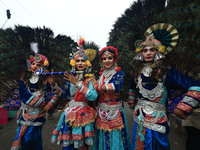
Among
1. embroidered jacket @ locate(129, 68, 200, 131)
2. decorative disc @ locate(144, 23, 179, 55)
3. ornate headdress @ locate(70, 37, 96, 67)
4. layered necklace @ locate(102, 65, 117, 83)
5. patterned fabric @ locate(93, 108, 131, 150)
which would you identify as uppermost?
decorative disc @ locate(144, 23, 179, 55)

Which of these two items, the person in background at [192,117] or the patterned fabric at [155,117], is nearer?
the person in background at [192,117]

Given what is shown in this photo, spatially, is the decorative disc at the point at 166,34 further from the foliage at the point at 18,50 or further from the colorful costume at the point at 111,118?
the foliage at the point at 18,50

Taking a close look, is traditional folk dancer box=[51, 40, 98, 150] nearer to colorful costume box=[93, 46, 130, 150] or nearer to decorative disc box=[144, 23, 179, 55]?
colorful costume box=[93, 46, 130, 150]

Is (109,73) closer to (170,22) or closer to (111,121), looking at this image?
(111,121)

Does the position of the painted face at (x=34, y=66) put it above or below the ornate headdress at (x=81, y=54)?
below

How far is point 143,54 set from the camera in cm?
220

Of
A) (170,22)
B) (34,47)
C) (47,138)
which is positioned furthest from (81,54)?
(47,138)

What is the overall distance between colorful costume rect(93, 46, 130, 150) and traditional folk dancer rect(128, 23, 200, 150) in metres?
0.32

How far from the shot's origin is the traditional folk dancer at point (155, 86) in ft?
6.00

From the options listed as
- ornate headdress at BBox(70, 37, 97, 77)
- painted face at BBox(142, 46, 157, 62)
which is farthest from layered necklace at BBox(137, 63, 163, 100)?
ornate headdress at BBox(70, 37, 97, 77)

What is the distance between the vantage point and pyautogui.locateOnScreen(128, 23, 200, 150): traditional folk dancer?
6.00ft

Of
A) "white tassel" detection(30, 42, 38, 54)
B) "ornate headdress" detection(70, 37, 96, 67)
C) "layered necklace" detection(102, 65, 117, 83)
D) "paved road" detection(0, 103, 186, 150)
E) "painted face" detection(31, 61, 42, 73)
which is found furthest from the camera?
"paved road" detection(0, 103, 186, 150)

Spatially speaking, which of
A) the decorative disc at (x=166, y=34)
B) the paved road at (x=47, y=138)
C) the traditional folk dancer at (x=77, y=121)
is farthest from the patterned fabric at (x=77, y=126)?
the paved road at (x=47, y=138)

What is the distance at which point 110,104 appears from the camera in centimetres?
240
